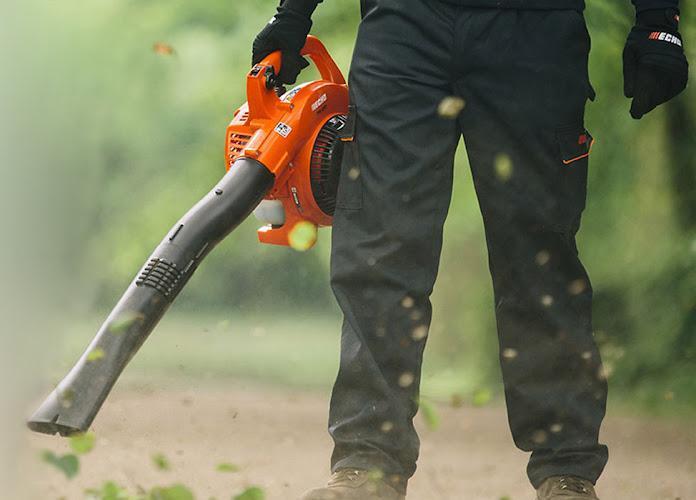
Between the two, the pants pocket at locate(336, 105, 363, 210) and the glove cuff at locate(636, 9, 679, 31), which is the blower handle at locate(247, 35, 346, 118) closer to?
the pants pocket at locate(336, 105, 363, 210)

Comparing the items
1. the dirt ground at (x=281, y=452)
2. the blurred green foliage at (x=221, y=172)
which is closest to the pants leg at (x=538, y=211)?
the dirt ground at (x=281, y=452)

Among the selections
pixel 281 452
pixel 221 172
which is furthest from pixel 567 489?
pixel 221 172

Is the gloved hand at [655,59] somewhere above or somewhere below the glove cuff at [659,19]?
below

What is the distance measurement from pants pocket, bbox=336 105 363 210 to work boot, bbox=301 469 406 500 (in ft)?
1.85

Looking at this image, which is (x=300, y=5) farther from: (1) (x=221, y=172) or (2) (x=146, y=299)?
(1) (x=221, y=172)

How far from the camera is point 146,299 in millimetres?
2393

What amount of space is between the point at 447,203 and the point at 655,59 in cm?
54

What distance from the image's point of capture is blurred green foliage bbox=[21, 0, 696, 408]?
414 cm

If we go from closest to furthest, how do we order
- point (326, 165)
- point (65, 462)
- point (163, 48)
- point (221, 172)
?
point (65, 462), point (326, 165), point (221, 172), point (163, 48)

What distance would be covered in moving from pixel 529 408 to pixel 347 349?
0.44 meters

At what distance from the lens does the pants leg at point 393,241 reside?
2.55 meters

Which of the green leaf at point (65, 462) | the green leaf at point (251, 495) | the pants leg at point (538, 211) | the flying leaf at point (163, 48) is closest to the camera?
the green leaf at point (65, 462)

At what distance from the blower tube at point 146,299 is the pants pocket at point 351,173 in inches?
6.3

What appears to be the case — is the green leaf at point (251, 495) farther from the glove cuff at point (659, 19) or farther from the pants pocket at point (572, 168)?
the glove cuff at point (659, 19)
